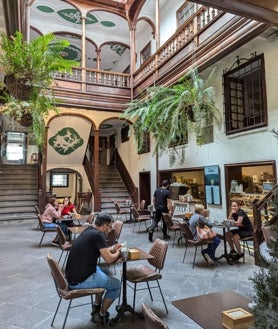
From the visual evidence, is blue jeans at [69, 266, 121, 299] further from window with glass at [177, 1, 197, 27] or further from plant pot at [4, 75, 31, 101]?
window with glass at [177, 1, 197, 27]

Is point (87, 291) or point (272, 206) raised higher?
point (272, 206)

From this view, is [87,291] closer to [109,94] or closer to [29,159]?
[109,94]

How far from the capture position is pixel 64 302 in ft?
11.2

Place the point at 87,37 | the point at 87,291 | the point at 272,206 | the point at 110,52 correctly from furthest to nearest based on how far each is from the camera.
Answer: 1. the point at 110,52
2. the point at 87,37
3. the point at 87,291
4. the point at 272,206

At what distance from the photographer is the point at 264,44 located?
5.70m

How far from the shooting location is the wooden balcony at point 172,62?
5.27 m

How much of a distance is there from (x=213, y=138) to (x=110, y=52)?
9.38 m

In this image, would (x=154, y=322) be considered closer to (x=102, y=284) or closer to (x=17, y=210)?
(x=102, y=284)

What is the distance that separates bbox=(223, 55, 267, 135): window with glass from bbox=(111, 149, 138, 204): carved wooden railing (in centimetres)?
578

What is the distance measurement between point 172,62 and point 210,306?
6.95m

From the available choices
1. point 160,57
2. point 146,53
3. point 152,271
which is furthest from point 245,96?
point 146,53

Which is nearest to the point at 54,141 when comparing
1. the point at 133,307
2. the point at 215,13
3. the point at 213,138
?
the point at 213,138

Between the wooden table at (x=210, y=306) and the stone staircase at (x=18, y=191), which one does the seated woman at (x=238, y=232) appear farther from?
the stone staircase at (x=18, y=191)

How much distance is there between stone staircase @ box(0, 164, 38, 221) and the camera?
979 cm
